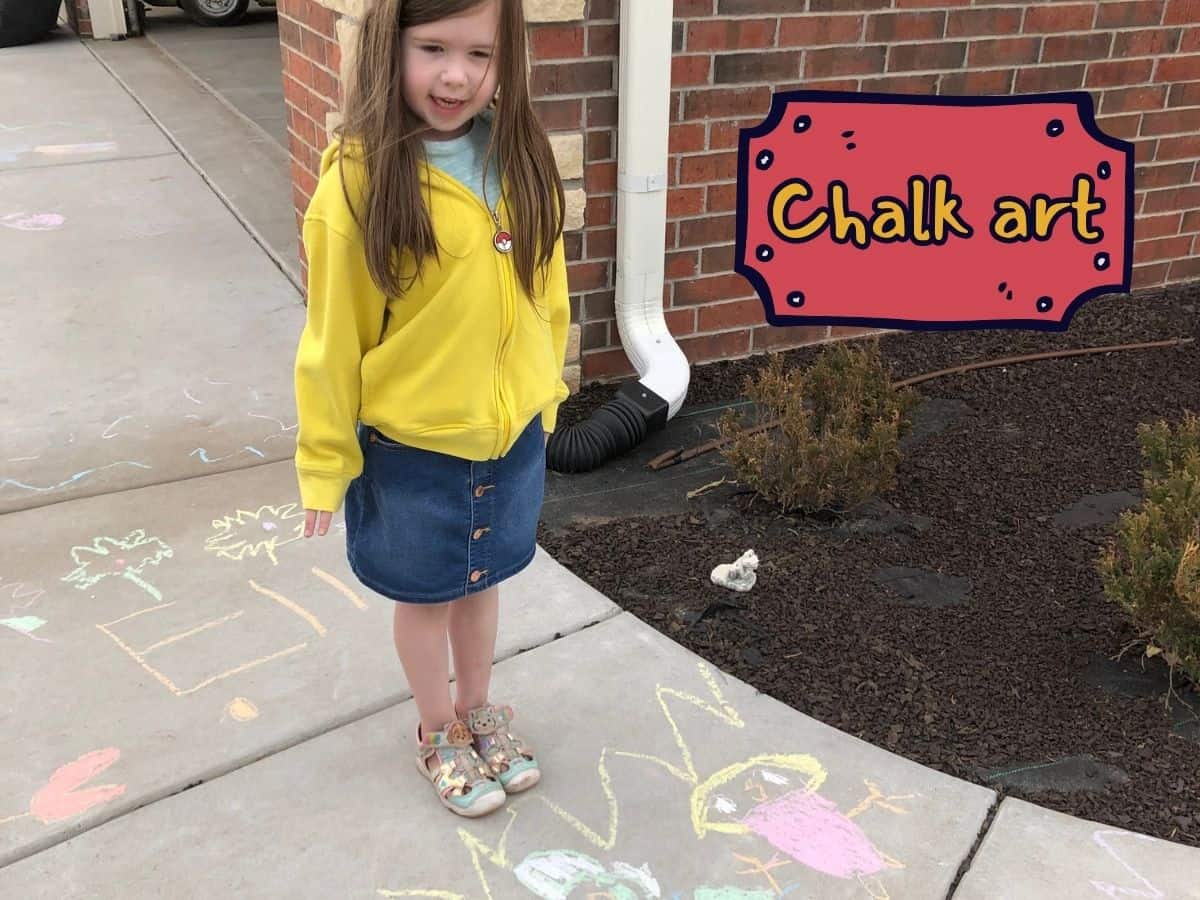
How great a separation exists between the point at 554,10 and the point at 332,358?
6.77ft

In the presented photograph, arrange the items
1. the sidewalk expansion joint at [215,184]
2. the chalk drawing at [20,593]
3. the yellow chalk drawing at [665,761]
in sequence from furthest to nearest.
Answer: the sidewalk expansion joint at [215,184], the chalk drawing at [20,593], the yellow chalk drawing at [665,761]

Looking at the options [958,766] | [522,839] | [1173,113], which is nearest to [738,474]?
[958,766]

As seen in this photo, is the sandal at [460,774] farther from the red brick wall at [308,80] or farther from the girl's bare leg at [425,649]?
the red brick wall at [308,80]

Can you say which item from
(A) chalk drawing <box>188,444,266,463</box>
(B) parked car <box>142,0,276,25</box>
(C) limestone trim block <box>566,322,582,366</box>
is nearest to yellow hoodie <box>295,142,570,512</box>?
(A) chalk drawing <box>188,444,266,463</box>

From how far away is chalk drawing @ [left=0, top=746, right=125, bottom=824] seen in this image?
226cm

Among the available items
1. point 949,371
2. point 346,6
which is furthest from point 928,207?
point 346,6

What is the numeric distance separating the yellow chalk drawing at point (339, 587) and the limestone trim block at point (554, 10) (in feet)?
5.88

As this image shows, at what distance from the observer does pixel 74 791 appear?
91.5 inches

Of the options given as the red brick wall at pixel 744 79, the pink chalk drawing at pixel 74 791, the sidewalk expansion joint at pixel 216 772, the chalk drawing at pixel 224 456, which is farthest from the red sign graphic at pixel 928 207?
the pink chalk drawing at pixel 74 791

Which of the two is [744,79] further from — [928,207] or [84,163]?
[84,163]

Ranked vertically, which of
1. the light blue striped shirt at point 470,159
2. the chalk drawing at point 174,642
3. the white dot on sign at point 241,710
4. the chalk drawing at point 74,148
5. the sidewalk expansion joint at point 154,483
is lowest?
the white dot on sign at point 241,710

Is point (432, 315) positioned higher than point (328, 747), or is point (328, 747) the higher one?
point (432, 315)

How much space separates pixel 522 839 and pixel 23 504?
2.04 m

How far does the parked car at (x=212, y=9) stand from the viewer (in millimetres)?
12000
